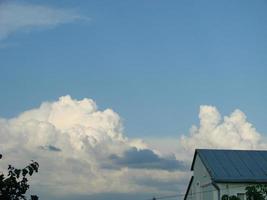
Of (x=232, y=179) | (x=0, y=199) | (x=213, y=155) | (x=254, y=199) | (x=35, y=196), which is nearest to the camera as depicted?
(x=0, y=199)

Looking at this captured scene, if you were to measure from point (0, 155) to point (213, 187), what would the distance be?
32.0 metres

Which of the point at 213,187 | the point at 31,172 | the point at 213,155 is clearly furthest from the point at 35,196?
the point at 213,155

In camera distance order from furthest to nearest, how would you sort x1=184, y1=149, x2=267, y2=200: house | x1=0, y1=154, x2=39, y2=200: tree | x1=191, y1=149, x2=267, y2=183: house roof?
x1=191, y1=149, x2=267, y2=183: house roof
x1=184, y1=149, x2=267, y2=200: house
x1=0, y1=154, x2=39, y2=200: tree

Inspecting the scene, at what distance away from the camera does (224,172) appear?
46719 mm

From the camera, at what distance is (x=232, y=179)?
149 feet

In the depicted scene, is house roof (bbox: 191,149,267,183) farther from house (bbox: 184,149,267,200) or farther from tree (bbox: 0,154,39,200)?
tree (bbox: 0,154,39,200)

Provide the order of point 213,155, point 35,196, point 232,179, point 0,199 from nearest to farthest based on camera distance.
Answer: point 0,199, point 35,196, point 232,179, point 213,155

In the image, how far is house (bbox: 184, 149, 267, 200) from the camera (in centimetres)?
4547

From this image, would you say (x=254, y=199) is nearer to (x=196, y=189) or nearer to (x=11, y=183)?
(x=11, y=183)

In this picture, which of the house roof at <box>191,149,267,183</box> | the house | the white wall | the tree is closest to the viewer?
the tree

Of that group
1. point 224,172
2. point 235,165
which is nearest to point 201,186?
point 224,172

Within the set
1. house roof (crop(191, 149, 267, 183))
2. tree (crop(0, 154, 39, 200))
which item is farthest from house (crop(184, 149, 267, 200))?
tree (crop(0, 154, 39, 200))

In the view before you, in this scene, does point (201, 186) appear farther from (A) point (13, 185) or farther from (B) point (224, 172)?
(A) point (13, 185)

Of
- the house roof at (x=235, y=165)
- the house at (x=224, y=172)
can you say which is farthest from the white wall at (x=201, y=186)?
the house roof at (x=235, y=165)
